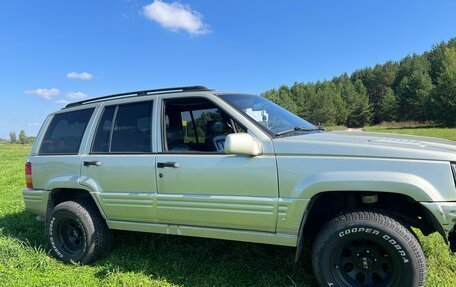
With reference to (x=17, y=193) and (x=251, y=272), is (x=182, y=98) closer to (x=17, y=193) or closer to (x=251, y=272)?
(x=251, y=272)

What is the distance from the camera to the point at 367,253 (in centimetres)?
307

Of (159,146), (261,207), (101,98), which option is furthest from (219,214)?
(101,98)

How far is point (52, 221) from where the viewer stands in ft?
14.8

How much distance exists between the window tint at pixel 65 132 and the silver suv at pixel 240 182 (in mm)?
19

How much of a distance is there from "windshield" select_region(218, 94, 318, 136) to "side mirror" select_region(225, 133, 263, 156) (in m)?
0.31

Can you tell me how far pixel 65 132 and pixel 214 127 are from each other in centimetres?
198

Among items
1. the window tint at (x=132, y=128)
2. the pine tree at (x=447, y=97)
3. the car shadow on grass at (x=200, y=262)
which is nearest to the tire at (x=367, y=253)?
the car shadow on grass at (x=200, y=262)

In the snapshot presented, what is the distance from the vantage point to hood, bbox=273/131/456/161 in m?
2.82

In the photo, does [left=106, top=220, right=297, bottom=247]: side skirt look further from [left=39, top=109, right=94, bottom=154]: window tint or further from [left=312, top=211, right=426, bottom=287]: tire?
[left=39, top=109, right=94, bottom=154]: window tint

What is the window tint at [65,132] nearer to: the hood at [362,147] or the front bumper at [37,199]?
the front bumper at [37,199]

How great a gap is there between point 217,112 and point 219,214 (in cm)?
137

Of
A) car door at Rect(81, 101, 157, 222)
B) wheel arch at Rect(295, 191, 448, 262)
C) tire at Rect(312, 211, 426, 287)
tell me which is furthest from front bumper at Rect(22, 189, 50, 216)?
tire at Rect(312, 211, 426, 287)

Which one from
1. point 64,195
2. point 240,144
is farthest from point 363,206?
point 64,195

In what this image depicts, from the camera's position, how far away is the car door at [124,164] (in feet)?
12.7
